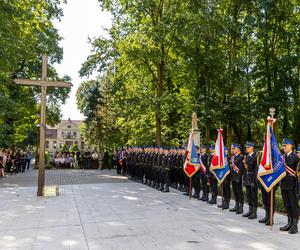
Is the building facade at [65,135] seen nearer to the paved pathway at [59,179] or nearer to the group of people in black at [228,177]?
the paved pathway at [59,179]

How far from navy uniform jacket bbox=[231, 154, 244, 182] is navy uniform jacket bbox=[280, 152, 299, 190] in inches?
79.9

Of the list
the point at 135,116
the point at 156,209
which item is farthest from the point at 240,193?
the point at 135,116

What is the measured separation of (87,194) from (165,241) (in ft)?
25.5

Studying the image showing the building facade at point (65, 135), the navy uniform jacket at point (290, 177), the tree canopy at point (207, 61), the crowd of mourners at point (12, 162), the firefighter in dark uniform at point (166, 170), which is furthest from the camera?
the building facade at point (65, 135)

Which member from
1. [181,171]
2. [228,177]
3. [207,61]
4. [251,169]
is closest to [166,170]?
[181,171]

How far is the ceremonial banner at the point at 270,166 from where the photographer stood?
8664mm

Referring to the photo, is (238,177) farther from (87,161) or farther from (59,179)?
(87,161)

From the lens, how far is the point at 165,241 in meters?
7.21

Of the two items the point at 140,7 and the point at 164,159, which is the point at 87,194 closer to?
the point at 164,159

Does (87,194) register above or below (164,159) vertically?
below

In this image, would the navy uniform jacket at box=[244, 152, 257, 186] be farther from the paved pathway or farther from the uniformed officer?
the paved pathway

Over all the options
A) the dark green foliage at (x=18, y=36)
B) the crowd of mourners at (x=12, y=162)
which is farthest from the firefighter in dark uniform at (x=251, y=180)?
the crowd of mourners at (x=12, y=162)

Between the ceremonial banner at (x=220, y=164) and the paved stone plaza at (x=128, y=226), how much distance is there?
960 millimetres

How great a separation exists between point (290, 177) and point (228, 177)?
3010mm
